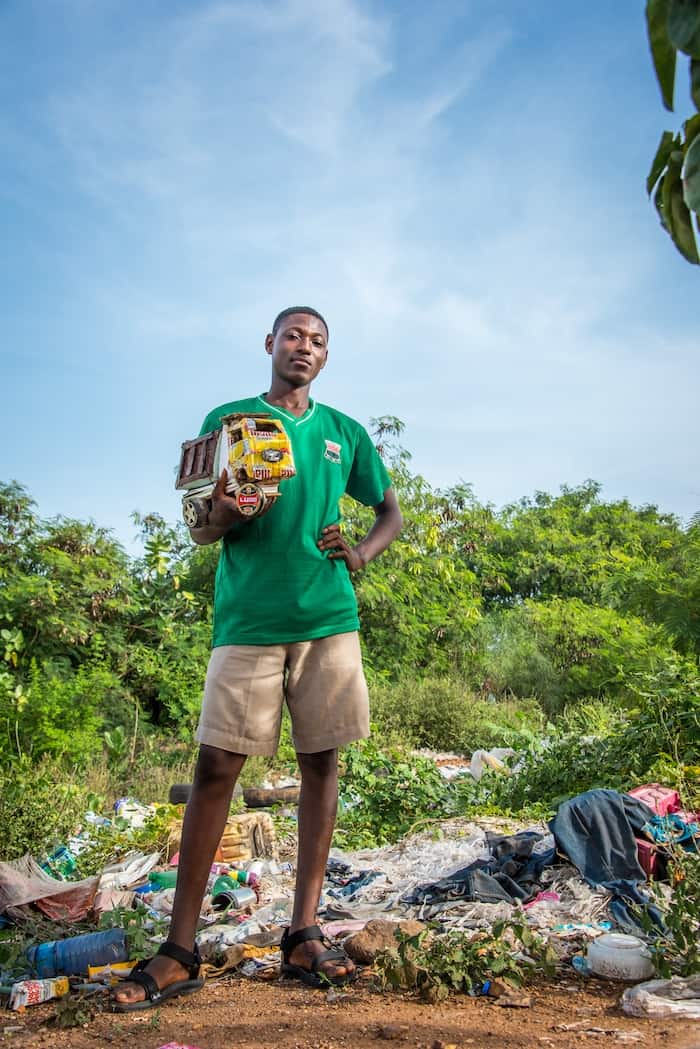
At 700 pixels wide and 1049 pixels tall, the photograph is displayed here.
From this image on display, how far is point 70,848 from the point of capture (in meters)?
4.66

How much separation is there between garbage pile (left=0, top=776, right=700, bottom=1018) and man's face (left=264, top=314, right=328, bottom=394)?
178 cm

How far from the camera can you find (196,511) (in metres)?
2.81

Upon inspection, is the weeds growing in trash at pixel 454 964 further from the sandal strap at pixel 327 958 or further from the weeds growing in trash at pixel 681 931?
the weeds growing in trash at pixel 681 931

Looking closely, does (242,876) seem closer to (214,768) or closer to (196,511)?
(214,768)

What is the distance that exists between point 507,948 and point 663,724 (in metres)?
2.93

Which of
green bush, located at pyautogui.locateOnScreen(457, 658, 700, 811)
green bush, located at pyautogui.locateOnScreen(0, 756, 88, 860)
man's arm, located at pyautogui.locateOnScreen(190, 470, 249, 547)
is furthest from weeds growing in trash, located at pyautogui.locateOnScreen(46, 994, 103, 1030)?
green bush, located at pyautogui.locateOnScreen(457, 658, 700, 811)

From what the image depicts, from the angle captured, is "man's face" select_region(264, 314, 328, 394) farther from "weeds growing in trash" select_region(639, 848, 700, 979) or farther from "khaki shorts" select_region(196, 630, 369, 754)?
"weeds growing in trash" select_region(639, 848, 700, 979)

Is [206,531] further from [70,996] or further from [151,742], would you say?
[151,742]

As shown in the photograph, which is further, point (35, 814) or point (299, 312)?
point (35, 814)

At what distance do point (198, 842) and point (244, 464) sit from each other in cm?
111

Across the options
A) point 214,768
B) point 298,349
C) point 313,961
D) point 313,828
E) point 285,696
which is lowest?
point 313,961

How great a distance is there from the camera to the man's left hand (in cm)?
288

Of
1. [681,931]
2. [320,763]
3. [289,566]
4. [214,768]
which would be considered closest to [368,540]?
[289,566]

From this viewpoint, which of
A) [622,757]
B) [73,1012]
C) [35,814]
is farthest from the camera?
[622,757]
